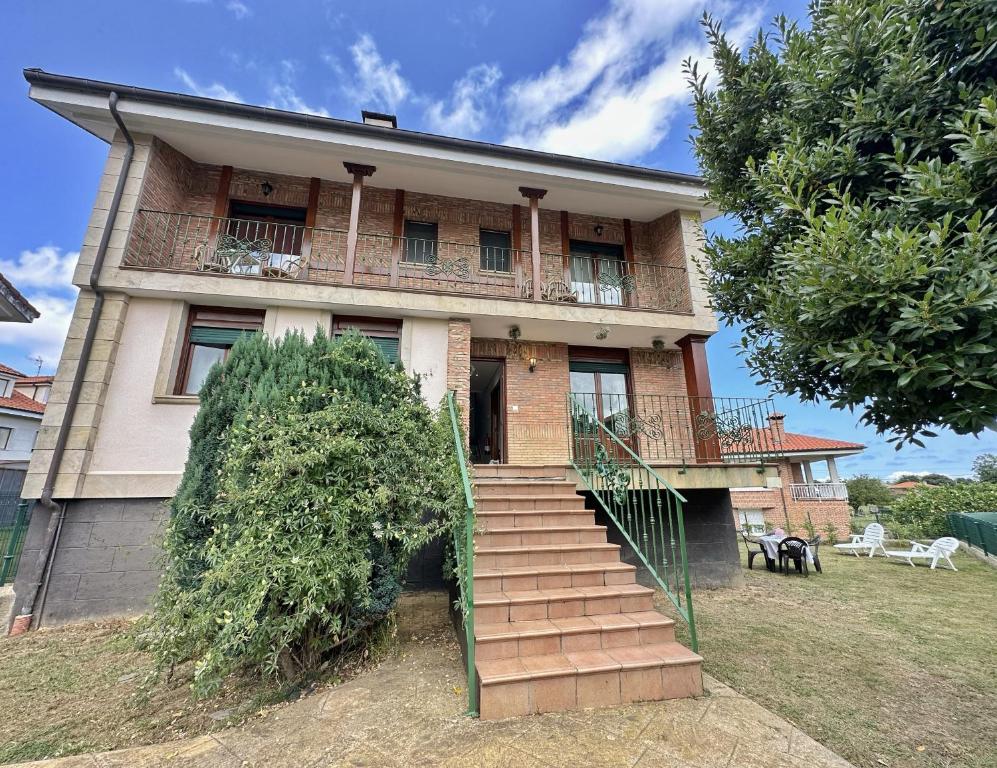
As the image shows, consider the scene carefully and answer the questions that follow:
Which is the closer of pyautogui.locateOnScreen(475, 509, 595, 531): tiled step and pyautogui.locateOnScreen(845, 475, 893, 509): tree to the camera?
pyautogui.locateOnScreen(475, 509, 595, 531): tiled step

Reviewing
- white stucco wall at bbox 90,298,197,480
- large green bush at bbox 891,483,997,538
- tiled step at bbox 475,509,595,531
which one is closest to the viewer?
tiled step at bbox 475,509,595,531

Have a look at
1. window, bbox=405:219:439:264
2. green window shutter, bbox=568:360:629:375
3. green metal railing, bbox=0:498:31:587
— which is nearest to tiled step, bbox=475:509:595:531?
green window shutter, bbox=568:360:629:375

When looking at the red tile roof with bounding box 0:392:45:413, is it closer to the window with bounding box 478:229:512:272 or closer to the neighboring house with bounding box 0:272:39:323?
the neighboring house with bounding box 0:272:39:323

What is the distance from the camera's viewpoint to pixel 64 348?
19.4 feet

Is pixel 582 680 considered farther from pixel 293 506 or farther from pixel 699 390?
pixel 699 390

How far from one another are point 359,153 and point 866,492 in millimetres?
29655

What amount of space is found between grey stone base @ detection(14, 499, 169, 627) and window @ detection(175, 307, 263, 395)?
1.99m

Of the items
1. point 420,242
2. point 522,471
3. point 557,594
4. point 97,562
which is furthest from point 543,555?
point 420,242

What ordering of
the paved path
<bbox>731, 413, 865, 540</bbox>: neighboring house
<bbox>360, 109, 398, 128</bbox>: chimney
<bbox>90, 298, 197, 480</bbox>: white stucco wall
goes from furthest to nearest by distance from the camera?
1. <bbox>731, 413, 865, 540</bbox>: neighboring house
2. <bbox>360, 109, 398, 128</bbox>: chimney
3. <bbox>90, 298, 197, 480</bbox>: white stucco wall
4. the paved path

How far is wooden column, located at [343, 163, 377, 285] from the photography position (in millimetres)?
7145

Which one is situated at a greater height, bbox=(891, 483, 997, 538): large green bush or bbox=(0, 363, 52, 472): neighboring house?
bbox=(0, 363, 52, 472): neighboring house

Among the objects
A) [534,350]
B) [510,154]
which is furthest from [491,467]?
[510,154]

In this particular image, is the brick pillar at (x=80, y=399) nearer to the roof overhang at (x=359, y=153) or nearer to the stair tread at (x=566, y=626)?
the roof overhang at (x=359, y=153)

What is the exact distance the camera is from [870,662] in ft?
13.2
